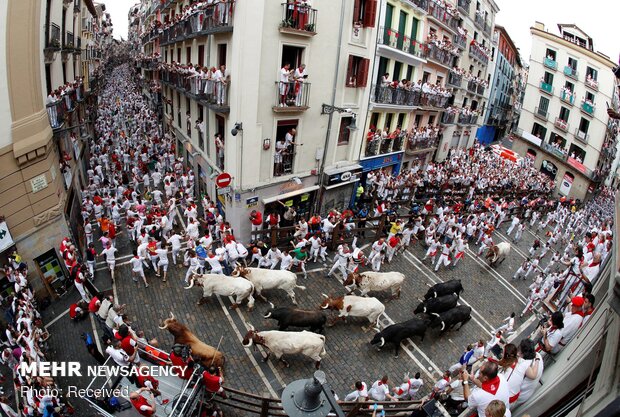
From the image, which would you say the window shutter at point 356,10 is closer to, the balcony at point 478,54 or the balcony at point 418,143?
the balcony at point 418,143

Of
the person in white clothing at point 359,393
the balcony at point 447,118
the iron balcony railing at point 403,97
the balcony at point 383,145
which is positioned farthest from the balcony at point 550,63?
the person in white clothing at point 359,393

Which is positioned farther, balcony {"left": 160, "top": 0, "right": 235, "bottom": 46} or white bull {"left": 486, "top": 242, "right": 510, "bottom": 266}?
white bull {"left": 486, "top": 242, "right": 510, "bottom": 266}

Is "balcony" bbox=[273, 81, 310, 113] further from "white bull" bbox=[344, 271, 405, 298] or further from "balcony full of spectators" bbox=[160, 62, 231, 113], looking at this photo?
"white bull" bbox=[344, 271, 405, 298]

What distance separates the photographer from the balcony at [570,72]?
127ft

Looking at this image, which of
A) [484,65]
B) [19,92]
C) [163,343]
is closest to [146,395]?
[163,343]

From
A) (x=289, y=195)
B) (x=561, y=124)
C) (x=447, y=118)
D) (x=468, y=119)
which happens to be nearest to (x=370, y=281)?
(x=289, y=195)

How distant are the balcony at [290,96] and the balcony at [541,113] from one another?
38.9 m

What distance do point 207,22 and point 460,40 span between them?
2266 centimetres

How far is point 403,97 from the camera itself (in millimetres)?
22875

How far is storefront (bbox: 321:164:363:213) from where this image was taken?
1939 centimetres

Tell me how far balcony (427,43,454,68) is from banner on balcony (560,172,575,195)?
23.9 m

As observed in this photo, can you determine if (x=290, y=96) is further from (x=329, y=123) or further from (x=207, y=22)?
(x=207, y=22)

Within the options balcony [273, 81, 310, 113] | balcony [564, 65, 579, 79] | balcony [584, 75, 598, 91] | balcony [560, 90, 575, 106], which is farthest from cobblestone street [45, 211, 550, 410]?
balcony [564, 65, 579, 79]

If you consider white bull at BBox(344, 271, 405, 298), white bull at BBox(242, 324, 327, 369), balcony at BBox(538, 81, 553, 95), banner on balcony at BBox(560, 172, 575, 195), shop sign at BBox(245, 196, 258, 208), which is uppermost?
balcony at BBox(538, 81, 553, 95)
